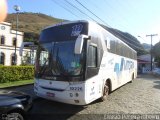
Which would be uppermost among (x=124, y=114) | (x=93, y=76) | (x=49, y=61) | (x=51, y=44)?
(x=51, y=44)

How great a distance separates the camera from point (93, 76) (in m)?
8.89

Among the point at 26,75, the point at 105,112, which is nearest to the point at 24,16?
the point at 26,75

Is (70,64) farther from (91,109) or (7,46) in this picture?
(7,46)

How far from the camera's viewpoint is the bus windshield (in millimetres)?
8180

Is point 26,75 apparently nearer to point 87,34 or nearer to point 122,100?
point 122,100

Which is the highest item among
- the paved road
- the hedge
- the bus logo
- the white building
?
the white building

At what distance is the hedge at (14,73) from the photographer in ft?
53.6

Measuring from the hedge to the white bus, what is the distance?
793 cm

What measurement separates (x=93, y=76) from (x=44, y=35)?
260 cm

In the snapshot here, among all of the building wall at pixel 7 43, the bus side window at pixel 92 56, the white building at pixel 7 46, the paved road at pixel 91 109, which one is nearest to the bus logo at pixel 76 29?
the bus side window at pixel 92 56

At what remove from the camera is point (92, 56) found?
888cm

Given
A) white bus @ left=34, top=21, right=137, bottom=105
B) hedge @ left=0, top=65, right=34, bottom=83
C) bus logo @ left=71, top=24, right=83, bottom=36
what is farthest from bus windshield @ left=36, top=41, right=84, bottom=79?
hedge @ left=0, top=65, right=34, bottom=83

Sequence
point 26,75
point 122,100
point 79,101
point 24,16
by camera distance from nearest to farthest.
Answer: point 79,101
point 122,100
point 26,75
point 24,16

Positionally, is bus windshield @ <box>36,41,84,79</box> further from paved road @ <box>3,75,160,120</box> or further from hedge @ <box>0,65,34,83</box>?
hedge @ <box>0,65,34,83</box>
